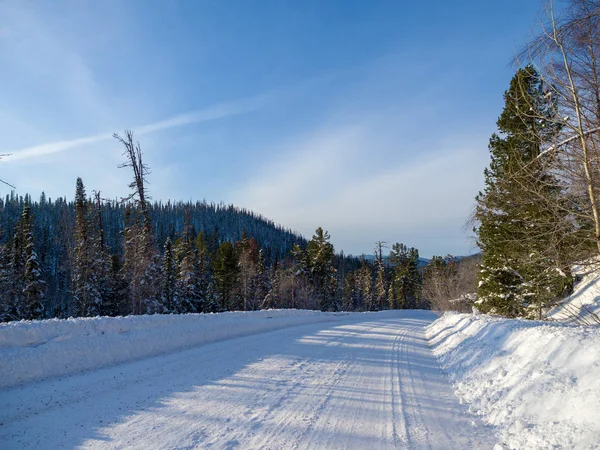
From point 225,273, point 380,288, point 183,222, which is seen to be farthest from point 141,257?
point 183,222

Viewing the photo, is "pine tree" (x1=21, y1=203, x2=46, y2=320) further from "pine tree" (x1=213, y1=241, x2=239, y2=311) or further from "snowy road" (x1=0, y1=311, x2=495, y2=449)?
"snowy road" (x1=0, y1=311, x2=495, y2=449)

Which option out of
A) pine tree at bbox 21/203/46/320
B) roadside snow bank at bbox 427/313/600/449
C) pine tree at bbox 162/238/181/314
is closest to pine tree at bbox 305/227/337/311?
pine tree at bbox 162/238/181/314

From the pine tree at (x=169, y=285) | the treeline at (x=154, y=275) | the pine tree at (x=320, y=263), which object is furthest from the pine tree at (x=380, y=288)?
A: the pine tree at (x=169, y=285)

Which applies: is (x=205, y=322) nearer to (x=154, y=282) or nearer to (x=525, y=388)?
(x=525, y=388)

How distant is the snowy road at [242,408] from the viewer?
167 inches

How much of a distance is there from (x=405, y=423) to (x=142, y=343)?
6892mm

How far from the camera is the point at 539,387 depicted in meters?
4.80

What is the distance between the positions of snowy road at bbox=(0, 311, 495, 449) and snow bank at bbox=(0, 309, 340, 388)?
41 centimetres

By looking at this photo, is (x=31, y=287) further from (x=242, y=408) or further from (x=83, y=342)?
(x=242, y=408)

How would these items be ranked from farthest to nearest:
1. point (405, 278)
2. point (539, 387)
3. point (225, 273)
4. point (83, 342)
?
point (405, 278) → point (225, 273) → point (83, 342) → point (539, 387)

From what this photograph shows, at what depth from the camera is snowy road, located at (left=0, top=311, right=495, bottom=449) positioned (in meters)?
4.25

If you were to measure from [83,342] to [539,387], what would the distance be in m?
8.62

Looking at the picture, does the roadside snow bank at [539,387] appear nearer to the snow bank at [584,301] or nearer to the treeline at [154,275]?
the snow bank at [584,301]

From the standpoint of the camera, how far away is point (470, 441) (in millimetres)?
4320
